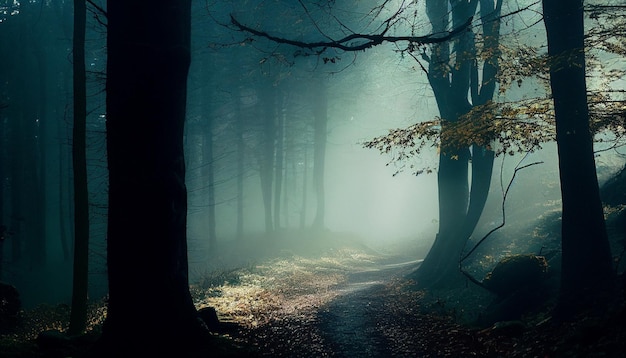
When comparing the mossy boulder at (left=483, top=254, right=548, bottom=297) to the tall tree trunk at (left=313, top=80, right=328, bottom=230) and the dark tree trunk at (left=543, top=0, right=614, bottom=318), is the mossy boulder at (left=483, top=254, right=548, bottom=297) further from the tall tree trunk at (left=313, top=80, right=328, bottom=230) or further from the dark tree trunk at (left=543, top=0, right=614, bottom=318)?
the tall tree trunk at (left=313, top=80, right=328, bottom=230)

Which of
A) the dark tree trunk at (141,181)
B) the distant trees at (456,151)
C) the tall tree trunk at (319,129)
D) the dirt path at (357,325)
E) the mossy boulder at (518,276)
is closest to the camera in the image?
the dark tree trunk at (141,181)

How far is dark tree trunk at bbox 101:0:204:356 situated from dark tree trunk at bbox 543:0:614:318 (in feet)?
19.4

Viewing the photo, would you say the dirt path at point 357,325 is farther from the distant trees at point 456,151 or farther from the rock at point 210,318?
the distant trees at point 456,151

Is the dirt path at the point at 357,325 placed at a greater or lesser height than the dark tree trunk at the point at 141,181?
lesser

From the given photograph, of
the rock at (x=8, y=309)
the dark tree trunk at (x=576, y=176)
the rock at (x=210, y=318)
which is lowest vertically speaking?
the rock at (x=8, y=309)

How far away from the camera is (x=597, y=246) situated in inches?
274

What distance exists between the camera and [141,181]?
502 cm

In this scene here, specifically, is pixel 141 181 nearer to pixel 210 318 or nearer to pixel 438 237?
pixel 210 318

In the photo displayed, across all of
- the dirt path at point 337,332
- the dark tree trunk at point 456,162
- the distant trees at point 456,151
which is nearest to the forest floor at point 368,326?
the dirt path at point 337,332

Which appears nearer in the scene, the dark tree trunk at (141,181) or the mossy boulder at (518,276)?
the dark tree trunk at (141,181)

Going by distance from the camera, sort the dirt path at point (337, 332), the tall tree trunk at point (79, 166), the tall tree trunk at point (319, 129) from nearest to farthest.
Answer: the dirt path at point (337, 332)
the tall tree trunk at point (79, 166)
the tall tree trunk at point (319, 129)

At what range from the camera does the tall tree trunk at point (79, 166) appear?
8953mm

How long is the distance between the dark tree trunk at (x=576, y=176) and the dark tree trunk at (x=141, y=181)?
19.4ft

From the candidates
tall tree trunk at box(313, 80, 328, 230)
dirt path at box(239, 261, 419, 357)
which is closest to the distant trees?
dirt path at box(239, 261, 419, 357)
